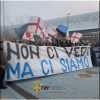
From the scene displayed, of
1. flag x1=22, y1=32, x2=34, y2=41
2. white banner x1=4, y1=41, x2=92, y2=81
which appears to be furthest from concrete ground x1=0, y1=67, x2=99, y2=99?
flag x1=22, y1=32, x2=34, y2=41

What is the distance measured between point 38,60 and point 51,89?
10.1 feet

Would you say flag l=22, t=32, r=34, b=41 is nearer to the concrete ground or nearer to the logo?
the concrete ground

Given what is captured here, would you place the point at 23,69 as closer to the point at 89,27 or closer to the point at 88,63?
the point at 88,63

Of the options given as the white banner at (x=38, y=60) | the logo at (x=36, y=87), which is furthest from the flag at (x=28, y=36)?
the logo at (x=36, y=87)

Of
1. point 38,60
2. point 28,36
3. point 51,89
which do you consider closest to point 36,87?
point 51,89

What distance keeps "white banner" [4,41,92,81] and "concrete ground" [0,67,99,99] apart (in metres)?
0.35

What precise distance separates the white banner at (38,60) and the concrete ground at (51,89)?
35 centimetres

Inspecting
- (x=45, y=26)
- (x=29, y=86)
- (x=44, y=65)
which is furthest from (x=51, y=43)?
(x=29, y=86)

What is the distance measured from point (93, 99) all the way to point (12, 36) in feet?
42.9

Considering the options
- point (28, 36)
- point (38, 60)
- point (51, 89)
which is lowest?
point (51, 89)

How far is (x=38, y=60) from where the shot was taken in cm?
1409

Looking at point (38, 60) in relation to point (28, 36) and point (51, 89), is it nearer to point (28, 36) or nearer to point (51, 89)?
point (51, 89)

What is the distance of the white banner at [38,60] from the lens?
12.6 m

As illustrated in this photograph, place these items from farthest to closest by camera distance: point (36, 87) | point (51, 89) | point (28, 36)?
point (28, 36) < point (36, 87) < point (51, 89)
